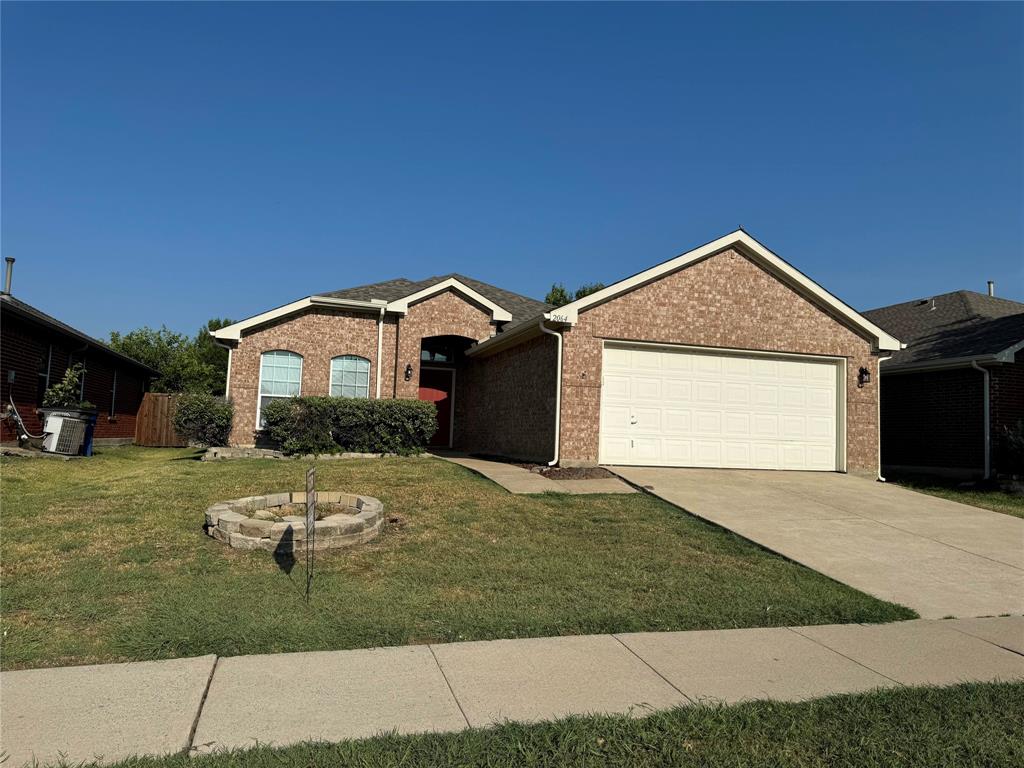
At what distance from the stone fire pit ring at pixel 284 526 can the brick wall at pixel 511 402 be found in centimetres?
573

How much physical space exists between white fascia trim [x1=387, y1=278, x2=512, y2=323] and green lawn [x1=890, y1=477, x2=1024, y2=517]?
1017 cm

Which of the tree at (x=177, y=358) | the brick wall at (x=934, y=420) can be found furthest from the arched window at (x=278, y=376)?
the tree at (x=177, y=358)

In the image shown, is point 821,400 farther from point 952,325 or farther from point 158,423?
point 158,423

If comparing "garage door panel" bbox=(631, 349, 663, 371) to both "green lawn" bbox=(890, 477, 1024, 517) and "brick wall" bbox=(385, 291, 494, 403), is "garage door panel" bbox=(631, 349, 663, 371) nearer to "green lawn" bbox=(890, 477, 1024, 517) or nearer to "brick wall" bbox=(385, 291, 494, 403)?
"green lawn" bbox=(890, 477, 1024, 517)

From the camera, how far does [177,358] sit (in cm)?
4216

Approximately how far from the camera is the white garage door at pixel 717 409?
43.5 ft

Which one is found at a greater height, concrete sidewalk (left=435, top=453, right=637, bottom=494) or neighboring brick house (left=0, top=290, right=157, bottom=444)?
neighboring brick house (left=0, top=290, right=157, bottom=444)

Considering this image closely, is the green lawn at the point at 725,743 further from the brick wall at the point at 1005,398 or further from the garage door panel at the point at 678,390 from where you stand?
the brick wall at the point at 1005,398

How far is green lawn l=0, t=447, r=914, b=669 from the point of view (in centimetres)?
484

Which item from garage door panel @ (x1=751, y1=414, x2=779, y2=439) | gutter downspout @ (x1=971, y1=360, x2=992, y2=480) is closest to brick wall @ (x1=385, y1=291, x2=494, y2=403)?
garage door panel @ (x1=751, y1=414, x2=779, y2=439)

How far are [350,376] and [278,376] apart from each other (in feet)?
5.68

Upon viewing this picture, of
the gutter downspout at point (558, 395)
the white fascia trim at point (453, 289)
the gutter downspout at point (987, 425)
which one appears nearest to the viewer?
the gutter downspout at point (558, 395)

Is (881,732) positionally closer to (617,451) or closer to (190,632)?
(190,632)

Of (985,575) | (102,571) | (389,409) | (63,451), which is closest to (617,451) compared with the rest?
(389,409)
